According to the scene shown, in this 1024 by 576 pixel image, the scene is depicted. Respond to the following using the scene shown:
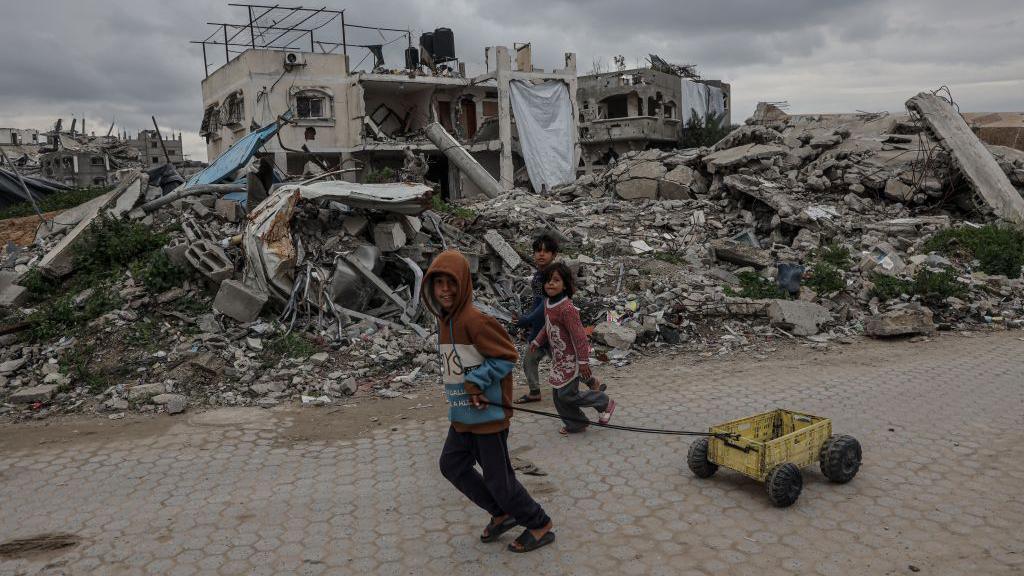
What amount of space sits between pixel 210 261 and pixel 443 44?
21.2m

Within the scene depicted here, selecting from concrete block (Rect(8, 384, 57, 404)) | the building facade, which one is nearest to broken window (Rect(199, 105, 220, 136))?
the building facade

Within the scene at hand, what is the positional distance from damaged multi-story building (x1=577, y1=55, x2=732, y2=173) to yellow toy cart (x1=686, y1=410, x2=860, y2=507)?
1132 inches

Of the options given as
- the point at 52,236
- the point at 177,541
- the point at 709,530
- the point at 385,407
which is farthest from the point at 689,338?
the point at 52,236

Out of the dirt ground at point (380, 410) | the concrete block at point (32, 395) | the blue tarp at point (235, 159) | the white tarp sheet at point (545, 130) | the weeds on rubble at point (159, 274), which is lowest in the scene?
the dirt ground at point (380, 410)

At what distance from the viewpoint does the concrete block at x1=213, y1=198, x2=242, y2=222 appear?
31.2 ft

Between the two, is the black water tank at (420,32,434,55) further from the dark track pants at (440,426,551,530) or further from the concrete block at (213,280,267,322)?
the dark track pants at (440,426,551,530)

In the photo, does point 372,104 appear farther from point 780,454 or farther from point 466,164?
point 780,454

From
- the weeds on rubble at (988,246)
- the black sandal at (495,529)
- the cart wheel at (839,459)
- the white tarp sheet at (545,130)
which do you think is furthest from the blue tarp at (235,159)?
the white tarp sheet at (545,130)

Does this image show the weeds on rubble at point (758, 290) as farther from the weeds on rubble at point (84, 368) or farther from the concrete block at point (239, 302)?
the weeds on rubble at point (84, 368)

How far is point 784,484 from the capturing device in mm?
3586

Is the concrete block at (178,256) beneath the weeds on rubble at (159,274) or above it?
above

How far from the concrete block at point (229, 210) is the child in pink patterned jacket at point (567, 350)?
615 centimetres

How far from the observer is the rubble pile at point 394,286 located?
6.61m

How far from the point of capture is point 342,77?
24.0m
